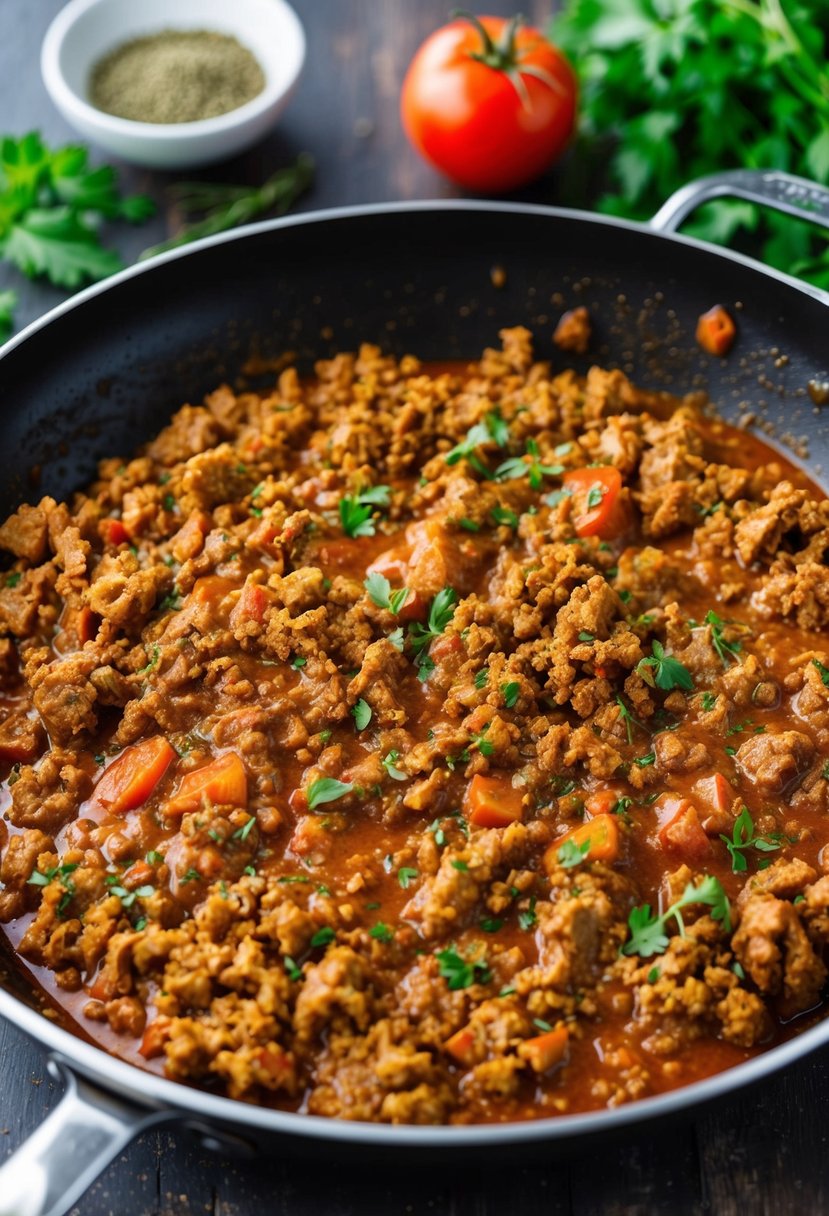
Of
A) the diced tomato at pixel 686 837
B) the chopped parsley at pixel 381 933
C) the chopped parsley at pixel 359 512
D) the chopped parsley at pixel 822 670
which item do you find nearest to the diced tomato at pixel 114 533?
the chopped parsley at pixel 359 512

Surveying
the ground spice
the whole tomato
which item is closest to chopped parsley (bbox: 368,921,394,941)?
the whole tomato

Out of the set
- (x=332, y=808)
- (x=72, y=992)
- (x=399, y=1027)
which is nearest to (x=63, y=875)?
(x=72, y=992)

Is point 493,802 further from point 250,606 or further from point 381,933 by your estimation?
point 250,606

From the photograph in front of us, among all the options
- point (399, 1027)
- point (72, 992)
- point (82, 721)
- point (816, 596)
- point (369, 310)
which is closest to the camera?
point (399, 1027)

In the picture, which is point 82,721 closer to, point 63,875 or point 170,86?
point 63,875

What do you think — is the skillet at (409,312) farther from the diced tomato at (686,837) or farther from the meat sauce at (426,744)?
the diced tomato at (686,837)

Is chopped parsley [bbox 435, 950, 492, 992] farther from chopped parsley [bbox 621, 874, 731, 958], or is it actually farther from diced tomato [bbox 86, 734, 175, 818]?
diced tomato [bbox 86, 734, 175, 818]
